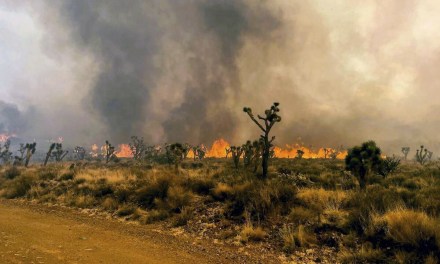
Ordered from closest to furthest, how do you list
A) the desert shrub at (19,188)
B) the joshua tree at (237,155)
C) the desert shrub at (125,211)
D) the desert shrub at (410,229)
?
the desert shrub at (410,229)
the desert shrub at (125,211)
the desert shrub at (19,188)
the joshua tree at (237,155)

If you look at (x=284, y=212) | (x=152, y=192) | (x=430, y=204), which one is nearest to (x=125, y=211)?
(x=152, y=192)

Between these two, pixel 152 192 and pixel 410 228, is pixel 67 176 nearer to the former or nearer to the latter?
pixel 152 192

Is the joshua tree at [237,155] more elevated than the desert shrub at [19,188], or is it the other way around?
the joshua tree at [237,155]

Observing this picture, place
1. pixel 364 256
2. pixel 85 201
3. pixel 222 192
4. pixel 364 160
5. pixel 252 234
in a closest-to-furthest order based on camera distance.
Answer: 1. pixel 364 256
2. pixel 252 234
3. pixel 222 192
4. pixel 85 201
5. pixel 364 160

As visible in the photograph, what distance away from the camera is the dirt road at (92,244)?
7.92 m

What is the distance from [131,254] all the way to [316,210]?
644cm

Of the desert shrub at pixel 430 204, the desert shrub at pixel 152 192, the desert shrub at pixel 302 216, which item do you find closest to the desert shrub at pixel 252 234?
the desert shrub at pixel 302 216

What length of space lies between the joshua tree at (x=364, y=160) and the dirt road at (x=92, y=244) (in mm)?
13194

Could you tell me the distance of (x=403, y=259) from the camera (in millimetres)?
7309

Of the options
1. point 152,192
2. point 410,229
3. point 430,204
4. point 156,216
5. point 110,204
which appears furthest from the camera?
point 152,192

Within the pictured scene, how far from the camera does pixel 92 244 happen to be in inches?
363

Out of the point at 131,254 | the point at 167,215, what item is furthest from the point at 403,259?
the point at 167,215

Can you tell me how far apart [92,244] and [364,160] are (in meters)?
18.2

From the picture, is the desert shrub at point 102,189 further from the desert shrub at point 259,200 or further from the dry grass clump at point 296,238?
the dry grass clump at point 296,238
